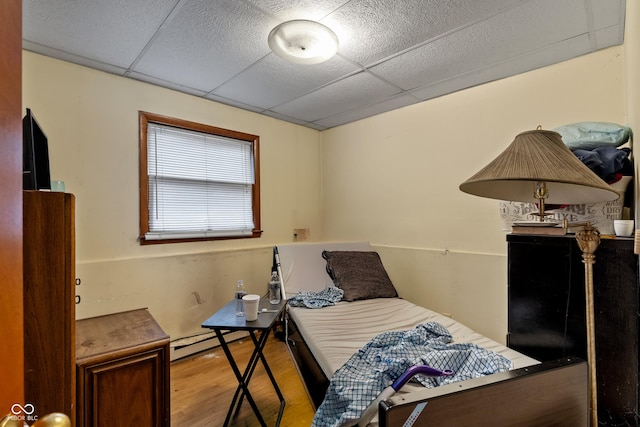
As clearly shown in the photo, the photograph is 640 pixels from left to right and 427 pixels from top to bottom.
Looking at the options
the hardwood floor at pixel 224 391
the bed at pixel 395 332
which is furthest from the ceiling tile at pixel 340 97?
the hardwood floor at pixel 224 391

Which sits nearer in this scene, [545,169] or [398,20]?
[545,169]

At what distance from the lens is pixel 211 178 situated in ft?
9.78

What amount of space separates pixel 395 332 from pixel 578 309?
2.87 ft

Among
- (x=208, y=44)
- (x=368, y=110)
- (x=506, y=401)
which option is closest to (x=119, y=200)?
(x=208, y=44)

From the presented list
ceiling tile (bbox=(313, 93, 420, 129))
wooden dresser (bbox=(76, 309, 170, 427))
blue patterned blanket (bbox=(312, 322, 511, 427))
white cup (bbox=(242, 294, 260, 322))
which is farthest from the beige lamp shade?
ceiling tile (bbox=(313, 93, 420, 129))

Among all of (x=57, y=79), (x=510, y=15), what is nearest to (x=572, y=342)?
(x=510, y=15)

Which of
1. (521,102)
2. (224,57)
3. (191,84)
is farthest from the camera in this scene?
(191,84)

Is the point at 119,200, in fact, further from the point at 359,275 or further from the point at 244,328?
the point at 359,275

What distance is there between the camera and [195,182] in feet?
9.43

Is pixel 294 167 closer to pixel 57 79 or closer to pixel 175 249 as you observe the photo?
pixel 175 249

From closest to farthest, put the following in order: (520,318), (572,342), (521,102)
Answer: (572,342)
(520,318)
(521,102)

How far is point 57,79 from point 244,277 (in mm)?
2185

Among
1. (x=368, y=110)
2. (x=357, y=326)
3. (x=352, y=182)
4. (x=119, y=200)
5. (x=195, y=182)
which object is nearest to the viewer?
(x=357, y=326)

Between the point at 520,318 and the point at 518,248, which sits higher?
the point at 518,248
